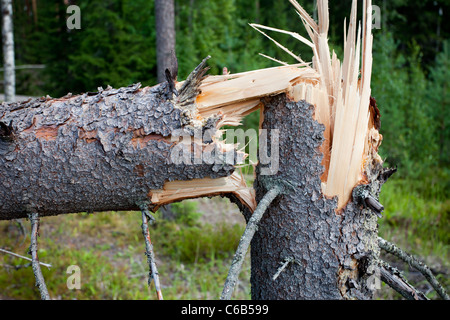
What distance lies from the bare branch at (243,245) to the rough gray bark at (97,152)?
24cm

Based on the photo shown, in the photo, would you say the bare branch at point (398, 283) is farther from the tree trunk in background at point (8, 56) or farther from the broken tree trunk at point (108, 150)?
the tree trunk in background at point (8, 56)

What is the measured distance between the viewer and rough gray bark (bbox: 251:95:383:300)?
198cm

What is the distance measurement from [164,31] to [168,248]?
2.88 m

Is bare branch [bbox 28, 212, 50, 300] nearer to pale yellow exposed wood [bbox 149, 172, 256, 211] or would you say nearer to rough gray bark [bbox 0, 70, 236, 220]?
rough gray bark [bbox 0, 70, 236, 220]

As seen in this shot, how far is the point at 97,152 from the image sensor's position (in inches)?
74.9

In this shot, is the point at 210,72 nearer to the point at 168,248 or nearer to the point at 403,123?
the point at 168,248

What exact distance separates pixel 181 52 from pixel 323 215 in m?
5.00

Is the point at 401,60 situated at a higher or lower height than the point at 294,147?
higher

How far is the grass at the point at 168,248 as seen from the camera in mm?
4141

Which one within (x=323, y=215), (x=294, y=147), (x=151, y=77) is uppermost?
(x=151, y=77)

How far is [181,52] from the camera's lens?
21.0 feet

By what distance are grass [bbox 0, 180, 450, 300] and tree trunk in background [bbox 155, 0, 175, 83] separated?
203 centimetres
